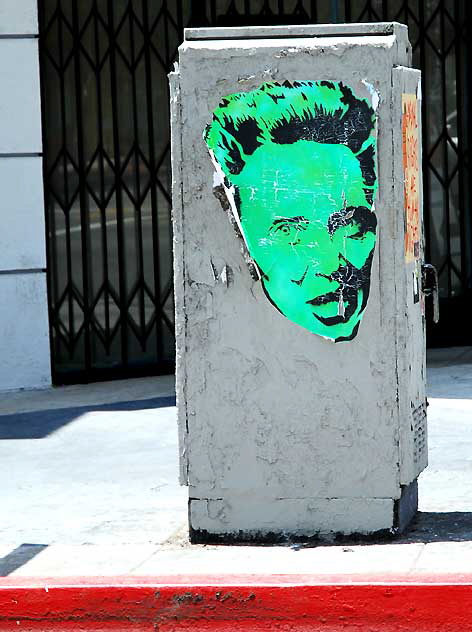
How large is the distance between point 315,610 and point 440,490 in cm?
200

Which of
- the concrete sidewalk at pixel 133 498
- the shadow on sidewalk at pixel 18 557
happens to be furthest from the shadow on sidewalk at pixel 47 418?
the shadow on sidewalk at pixel 18 557

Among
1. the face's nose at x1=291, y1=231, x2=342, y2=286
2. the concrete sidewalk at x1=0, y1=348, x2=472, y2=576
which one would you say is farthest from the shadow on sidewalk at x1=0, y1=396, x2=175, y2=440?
the face's nose at x1=291, y1=231, x2=342, y2=286

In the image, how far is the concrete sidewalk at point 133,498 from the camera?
6.68m

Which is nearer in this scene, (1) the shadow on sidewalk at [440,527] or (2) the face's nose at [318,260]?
(2) the face's nose at [318,260]

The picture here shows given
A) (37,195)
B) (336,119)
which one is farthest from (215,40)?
(37,195)

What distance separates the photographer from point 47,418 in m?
10.8

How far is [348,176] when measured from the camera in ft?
21.9

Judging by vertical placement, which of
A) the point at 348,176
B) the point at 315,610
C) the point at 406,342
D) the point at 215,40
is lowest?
the point at 315,610

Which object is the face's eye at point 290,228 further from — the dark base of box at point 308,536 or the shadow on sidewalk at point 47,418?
the shadow on sidewalk at point 47,418

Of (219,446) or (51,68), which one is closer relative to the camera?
(219,446)

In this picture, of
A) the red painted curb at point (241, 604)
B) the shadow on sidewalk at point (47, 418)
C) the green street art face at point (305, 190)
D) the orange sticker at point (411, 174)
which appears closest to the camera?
the red painted curb at point (241, 604)

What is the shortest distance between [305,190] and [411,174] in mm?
577

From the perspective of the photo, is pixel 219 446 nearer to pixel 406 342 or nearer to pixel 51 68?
pixel 406 342

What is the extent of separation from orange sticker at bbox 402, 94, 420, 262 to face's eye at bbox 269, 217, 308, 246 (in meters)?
0.50
